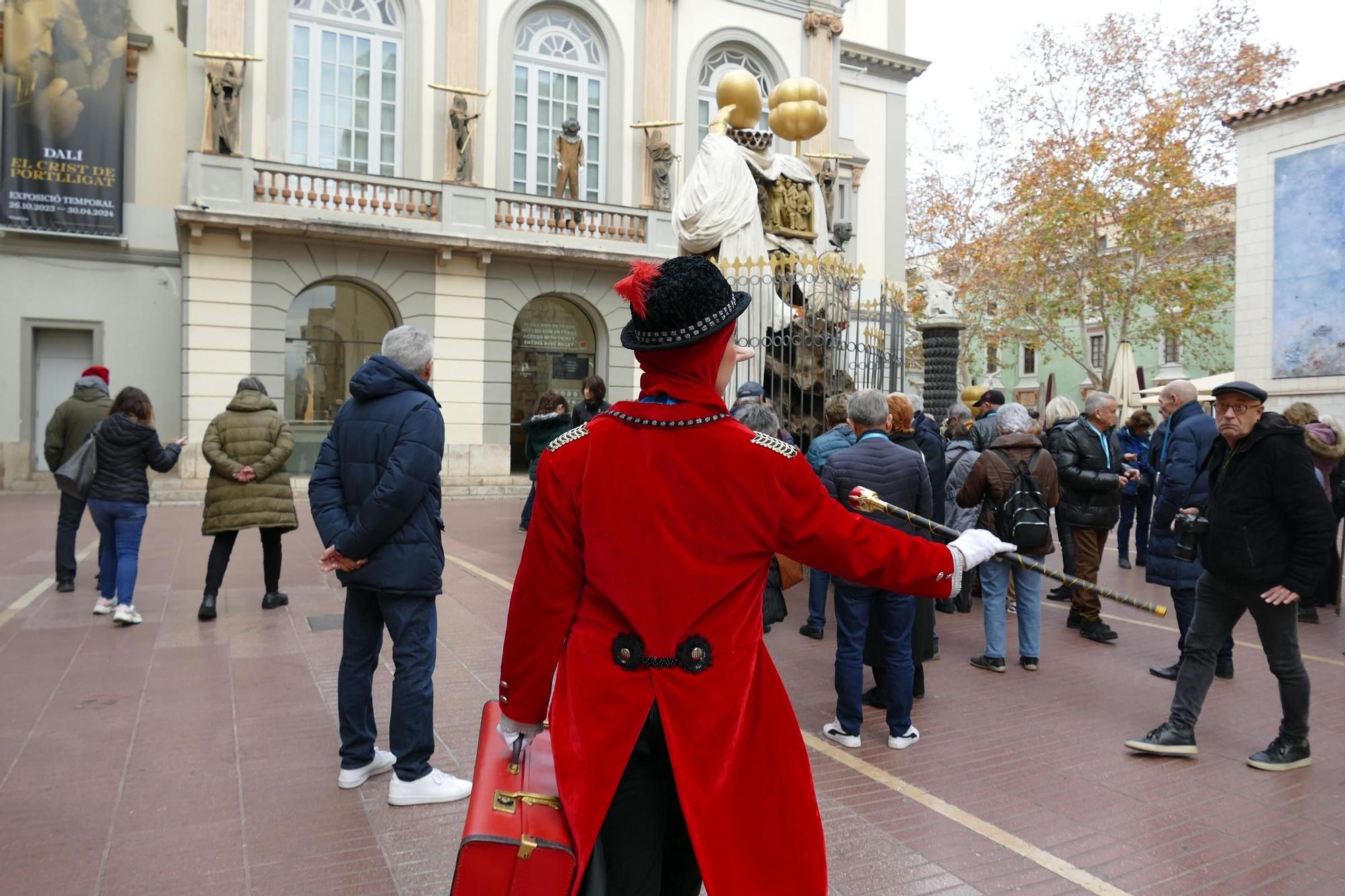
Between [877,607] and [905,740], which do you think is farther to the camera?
[877,607]

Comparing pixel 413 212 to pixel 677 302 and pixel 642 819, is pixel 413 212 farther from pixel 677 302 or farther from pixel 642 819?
pixel 642 819

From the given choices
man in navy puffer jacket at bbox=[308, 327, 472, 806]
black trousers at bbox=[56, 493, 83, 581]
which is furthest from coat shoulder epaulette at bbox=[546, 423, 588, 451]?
black trousers at bbox=[56, 493, 83, 581]

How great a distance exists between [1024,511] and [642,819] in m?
5.17

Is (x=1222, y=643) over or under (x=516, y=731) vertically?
under

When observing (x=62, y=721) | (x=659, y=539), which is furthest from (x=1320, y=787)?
(x=62, y=721)

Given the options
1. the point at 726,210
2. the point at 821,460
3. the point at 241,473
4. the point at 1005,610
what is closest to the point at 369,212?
the point at 726,210

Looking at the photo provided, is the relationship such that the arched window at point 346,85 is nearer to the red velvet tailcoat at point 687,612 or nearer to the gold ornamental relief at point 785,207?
the gold ornamental relief at point 785,207

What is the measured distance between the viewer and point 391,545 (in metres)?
4.00

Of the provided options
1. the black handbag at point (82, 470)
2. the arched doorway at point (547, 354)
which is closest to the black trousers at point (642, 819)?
the black handbag at point (82, 470)

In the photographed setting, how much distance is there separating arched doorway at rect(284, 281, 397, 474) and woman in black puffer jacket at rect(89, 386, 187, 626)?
1176 centimetres

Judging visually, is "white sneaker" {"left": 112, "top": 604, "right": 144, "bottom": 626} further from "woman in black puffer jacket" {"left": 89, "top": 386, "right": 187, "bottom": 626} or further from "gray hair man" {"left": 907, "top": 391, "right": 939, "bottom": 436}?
"gray hair man" {"left": 907, "top": 391, "right": 939, "bottom": 436}

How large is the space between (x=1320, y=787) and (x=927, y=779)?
1.79m

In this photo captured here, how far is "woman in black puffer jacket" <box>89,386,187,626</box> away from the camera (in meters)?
7.13

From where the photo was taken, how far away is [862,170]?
27203mm
